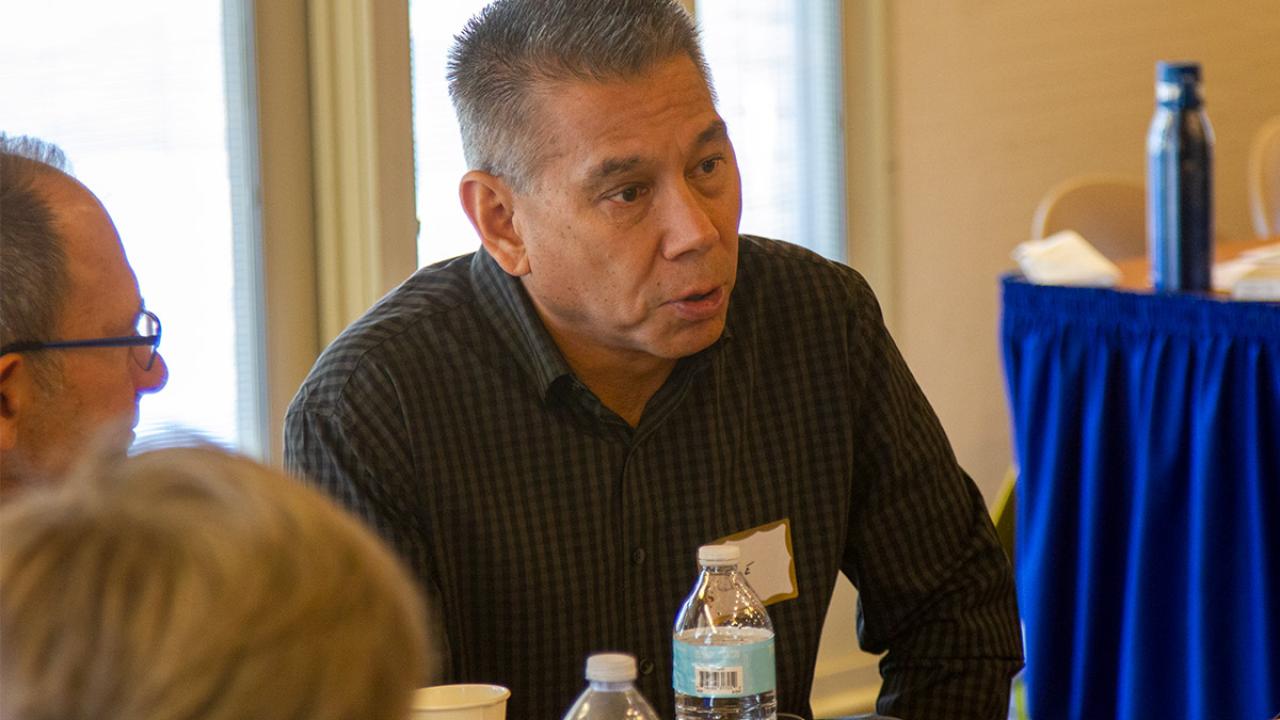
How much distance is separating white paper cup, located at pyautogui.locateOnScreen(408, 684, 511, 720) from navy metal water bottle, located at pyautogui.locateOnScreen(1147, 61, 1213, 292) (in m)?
1.60

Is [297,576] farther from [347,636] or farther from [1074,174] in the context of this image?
[1074,174]

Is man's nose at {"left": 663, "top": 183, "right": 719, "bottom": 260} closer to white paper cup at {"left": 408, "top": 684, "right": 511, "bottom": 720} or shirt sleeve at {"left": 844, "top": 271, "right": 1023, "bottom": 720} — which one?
shirt sleeve at {"left": 844, "top": 271, "right": 1023, "bottom": 720}

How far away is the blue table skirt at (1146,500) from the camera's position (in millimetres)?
2340

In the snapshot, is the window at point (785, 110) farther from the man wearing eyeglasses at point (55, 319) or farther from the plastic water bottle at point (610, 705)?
the plastic water bottle at point (610, 705)

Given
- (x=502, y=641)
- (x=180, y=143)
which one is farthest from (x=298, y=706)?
(x=180, y=143)

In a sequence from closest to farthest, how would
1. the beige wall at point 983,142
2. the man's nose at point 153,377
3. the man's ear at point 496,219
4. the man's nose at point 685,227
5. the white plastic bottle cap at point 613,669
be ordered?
the white plastic bottle cap at point 613,669 < the man's nose at point 153,377 < the man's nose at point 685,227 < the man's ear at point 496,219 < the beige wall at point 983,142

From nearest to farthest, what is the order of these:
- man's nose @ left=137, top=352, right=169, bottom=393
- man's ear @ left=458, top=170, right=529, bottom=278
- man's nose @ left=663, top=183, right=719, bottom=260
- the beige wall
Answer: man's nose @ left=137, top=352, right=169, bottom=393
man's nose @ left=663, top=183, right=719, bottom=260
man's ear @ left=458, top=170, right=529, bottom=278
the beige wall

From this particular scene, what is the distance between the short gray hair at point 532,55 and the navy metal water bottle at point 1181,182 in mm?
994

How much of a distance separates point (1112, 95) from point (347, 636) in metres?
3.76

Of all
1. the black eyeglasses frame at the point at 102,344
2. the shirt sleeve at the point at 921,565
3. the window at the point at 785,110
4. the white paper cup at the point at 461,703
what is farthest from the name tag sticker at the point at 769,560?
the window at the point at 785,110

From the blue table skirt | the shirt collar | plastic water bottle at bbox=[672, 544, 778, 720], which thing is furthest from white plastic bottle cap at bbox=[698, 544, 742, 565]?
the blue table skirt

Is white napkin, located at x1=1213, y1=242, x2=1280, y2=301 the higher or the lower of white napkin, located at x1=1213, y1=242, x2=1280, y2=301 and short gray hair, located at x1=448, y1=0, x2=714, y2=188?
the lower

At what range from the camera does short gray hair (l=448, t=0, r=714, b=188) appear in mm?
1647

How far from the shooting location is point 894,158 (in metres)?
3.60
